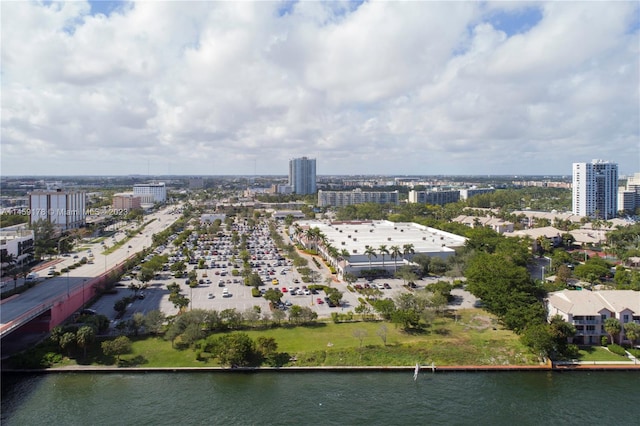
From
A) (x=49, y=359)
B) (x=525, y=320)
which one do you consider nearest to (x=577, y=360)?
(x=525, y=320)

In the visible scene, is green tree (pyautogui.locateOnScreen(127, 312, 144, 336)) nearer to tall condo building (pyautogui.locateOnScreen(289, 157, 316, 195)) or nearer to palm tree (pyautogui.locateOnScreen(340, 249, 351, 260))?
palm tree (pyautogui.locateOnScreen(340, 249, 351, 260))

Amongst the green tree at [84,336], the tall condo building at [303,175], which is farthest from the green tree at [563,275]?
the tall condo building at [303,175]

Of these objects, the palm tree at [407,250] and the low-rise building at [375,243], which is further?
the palm tree at [407,250]

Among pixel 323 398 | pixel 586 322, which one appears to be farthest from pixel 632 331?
pixel 323 398

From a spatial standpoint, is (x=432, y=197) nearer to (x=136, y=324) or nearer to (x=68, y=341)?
(x=136, y=324)

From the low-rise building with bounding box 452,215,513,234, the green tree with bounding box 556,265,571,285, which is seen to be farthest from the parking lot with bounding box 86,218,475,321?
the low-rise building with bounding box 452,215,513,234

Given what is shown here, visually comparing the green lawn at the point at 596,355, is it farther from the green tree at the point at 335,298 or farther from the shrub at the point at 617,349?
the green tree at the point at 335,298

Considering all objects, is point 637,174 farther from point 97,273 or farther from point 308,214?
point 97,273
